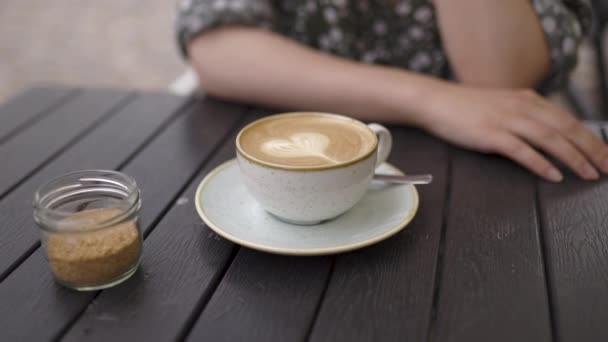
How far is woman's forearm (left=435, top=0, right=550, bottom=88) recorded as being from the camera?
1007 mm

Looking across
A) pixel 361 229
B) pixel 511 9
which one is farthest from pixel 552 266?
pixel 511 9

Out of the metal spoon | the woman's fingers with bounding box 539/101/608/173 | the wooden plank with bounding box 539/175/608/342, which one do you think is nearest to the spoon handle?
the metal spoon

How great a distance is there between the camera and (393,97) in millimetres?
915

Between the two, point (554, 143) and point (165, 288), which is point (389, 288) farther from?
point (554, 143)

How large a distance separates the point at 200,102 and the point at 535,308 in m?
0.66

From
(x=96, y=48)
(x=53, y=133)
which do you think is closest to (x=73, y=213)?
(x=53, y=133)

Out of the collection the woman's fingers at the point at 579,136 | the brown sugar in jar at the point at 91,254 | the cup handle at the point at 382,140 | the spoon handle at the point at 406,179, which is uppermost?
the brown sugar in jar at the point at 91,254

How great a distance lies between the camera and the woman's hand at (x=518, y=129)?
2.58 ft

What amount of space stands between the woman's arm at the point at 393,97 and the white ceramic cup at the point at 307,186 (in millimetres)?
267

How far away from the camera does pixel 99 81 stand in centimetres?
260

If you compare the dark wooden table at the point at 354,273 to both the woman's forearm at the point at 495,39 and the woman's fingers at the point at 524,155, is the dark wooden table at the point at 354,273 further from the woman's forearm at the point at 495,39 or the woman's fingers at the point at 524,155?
the woman's forearm at the point at 495,39

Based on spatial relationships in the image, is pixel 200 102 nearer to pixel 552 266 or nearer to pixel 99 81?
pixel 552 266

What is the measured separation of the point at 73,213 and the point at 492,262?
405 millimetres

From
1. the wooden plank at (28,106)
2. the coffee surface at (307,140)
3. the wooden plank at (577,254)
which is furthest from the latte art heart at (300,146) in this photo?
the wooden plank at (28,106)
